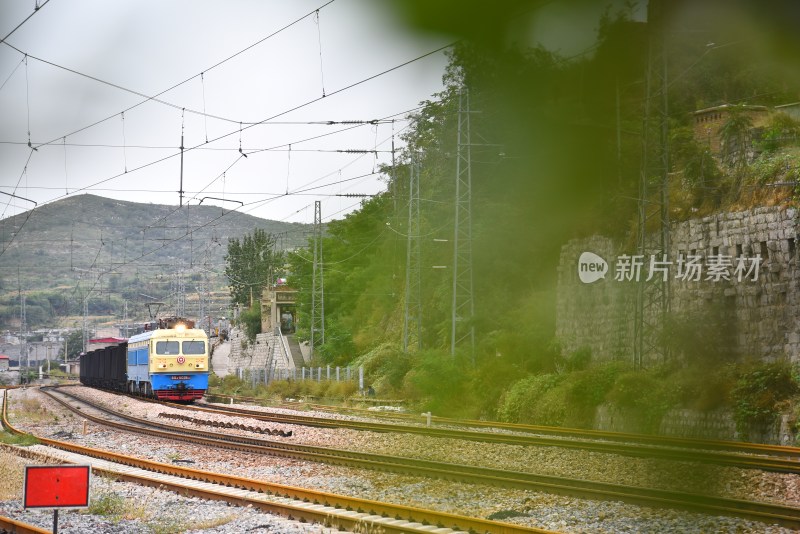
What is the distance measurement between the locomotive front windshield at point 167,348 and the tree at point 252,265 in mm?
48081

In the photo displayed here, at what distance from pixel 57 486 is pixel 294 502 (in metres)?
4.87

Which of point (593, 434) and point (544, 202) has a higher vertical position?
point (544, 202)

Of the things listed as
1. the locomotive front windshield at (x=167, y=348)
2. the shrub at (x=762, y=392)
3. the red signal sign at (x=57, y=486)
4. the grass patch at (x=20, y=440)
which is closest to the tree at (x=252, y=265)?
the locomotive front windshield at (x=167, y=348)

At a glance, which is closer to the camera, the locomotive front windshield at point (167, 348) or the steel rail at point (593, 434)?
the steel rail at point (593, 434)

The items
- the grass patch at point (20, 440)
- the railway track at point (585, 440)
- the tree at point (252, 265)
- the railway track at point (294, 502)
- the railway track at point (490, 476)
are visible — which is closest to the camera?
the railway track at point (585, 440)

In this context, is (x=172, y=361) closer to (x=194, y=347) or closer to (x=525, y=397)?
(x=194, y=347)

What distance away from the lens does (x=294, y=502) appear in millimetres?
11273

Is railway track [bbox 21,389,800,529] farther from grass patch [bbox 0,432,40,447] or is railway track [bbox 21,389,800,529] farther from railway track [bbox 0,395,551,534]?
grass patch [bbox 0,432,40,447]

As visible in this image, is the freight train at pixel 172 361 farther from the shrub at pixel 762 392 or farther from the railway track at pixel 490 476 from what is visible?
the shrub at pixel 762 392

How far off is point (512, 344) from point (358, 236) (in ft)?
133

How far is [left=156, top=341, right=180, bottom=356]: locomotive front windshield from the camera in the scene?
36.5 metres

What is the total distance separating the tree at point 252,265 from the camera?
87.6m

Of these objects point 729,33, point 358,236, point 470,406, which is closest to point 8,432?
point 470,406

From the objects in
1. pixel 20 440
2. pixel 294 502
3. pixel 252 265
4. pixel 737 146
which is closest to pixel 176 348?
pixel 20 440
